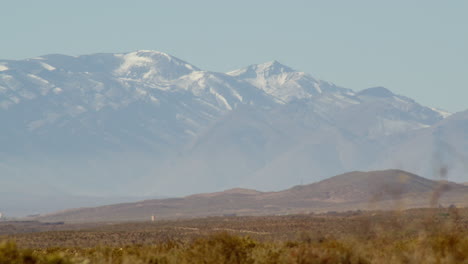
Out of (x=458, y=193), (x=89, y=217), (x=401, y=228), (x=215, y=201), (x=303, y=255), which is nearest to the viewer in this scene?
(x=303, y=255)

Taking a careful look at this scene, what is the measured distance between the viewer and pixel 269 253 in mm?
26109

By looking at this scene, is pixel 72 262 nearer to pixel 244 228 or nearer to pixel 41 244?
pixel 41 244

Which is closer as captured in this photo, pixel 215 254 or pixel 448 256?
pixel 448 256

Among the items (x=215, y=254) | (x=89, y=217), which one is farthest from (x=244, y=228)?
(x=89, y=217)

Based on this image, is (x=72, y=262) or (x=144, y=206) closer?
(x=72, y=262)

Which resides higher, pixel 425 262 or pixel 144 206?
pixel 144 206

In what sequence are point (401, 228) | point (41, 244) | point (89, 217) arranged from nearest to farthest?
point (401, 228), point (41, 244), point (89, 217)

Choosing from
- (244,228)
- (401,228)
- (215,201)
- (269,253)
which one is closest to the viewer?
(269,253)

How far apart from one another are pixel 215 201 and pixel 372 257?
16443 centimetres

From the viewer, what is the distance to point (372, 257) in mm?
24844

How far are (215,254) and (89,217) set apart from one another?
15031cm

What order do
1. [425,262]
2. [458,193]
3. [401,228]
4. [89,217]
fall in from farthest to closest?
1. [89,217]
2. [458,193]
3. [401,228]
4. [425,262]

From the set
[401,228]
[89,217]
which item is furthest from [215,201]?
[401,228]

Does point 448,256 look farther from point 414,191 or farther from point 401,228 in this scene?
point 414,191
